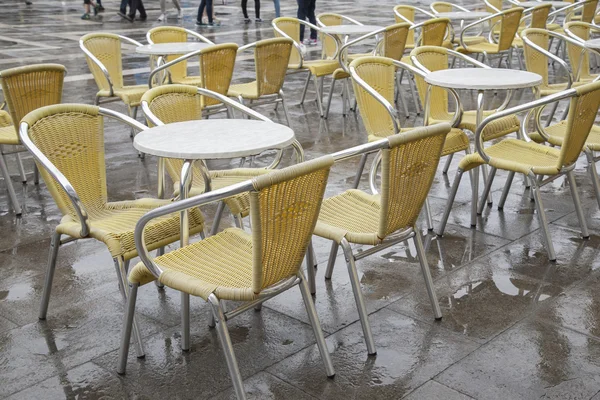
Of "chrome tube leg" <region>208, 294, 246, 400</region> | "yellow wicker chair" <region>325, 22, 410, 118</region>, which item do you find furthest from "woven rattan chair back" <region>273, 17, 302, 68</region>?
"chrome tube leg" <region>208, 294, 246, 400</region>

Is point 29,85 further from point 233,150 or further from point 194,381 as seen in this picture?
point 194,381

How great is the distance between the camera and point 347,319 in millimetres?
3744

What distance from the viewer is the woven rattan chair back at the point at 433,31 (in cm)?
806

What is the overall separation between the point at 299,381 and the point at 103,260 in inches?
68.2

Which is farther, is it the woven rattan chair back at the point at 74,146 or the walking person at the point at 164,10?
the walking person at the point at 164,10

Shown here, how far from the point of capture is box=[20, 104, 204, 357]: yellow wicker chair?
11.1 ft

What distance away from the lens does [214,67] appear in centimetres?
623

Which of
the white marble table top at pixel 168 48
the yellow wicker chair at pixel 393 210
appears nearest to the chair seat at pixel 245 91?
the white marble table top at pixel 168 48

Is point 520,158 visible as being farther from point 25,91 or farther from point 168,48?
point 168,48

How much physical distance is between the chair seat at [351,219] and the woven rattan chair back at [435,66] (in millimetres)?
1987

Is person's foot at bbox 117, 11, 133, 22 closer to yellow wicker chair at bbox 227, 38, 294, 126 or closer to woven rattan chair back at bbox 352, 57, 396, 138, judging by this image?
yellow wicker chair at bbox 227, 38, 294, 126

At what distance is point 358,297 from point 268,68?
3.71 metres

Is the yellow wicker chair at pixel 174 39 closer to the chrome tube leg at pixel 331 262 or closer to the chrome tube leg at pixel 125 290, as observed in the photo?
the chrome tube leg at pixel 331 262

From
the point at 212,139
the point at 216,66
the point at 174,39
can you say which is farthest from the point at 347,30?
the point at 212,139
